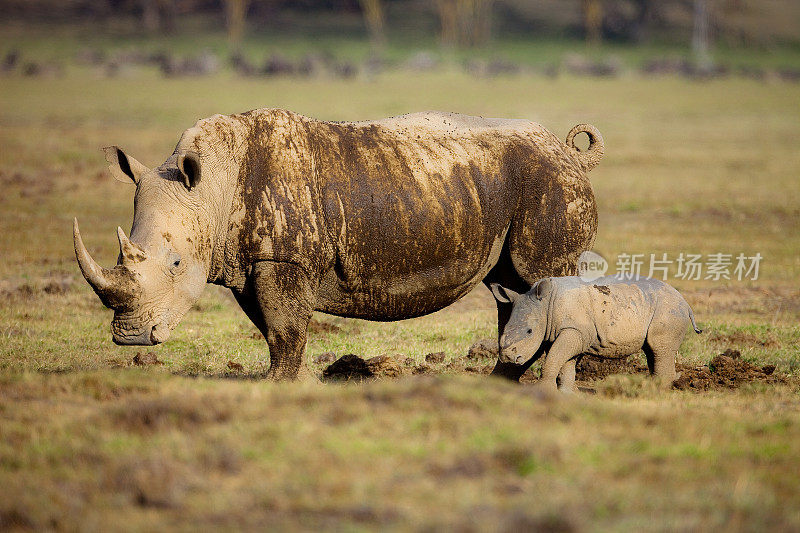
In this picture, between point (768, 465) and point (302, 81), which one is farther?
point (302, 81)

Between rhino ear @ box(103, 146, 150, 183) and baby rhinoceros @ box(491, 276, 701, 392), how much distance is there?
2.98 m

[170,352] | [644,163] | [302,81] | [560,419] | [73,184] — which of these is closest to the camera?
[560,419]

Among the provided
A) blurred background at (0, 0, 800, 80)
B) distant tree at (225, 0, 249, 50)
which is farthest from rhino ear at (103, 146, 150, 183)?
distant tree at (225, 0, 249, 50)

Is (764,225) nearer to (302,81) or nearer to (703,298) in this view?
(703,298)

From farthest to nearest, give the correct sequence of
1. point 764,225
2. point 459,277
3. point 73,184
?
point 73,184 → point 764,225 → point 459,277

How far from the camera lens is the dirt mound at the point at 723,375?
30.1 ft

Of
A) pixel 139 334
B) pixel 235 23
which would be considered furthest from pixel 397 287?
pixel 235 23

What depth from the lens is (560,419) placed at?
620cm

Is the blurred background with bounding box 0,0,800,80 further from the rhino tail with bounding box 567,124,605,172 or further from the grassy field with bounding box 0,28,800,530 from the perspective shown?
the rhino tail with bounding box 567,124,605,172

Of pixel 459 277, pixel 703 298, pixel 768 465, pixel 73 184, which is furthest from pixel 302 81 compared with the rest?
pixel 768 465

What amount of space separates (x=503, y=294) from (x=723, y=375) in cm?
227

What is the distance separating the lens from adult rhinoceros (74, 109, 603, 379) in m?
7.62

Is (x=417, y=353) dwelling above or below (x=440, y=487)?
below

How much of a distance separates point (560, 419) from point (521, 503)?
1.25 m
